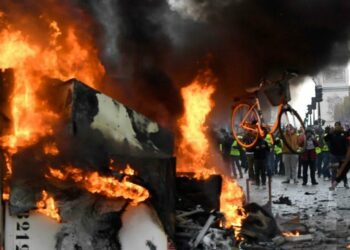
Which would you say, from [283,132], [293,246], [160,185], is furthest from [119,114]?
[283,132]

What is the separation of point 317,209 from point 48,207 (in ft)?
22.3

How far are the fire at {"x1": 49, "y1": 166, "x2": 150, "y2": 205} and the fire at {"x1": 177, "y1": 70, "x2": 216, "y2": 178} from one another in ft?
11.0

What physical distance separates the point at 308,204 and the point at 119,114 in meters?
6.49

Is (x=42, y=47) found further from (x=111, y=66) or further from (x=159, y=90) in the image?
(x=159, y=90)

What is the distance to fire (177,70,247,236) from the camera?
8789 millimetres

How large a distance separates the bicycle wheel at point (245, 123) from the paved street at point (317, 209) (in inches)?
56.6

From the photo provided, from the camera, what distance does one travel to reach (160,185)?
629cm

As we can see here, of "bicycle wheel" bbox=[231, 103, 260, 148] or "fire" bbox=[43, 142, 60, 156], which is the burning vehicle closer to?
"fire" bbox=[43, 142, 60, 156]

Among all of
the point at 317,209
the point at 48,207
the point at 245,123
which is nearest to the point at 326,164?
the point at 317,209

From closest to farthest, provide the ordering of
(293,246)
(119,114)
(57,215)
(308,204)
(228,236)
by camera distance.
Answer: (57,215)
(119,114)
(228,236)
(293,246)
(308,204)

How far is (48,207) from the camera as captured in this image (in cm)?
592

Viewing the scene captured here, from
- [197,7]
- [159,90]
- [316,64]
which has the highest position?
[197,7]

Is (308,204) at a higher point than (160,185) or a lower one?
lower

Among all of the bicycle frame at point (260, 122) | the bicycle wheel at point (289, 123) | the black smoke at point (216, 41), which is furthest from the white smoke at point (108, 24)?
the bicycle wheel at point (289, 123)
